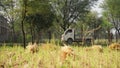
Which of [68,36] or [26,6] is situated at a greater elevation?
[26,6]

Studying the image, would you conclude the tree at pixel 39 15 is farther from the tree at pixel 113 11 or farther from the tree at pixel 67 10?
the tree at pixel 113 11

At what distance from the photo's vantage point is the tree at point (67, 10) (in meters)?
46.7

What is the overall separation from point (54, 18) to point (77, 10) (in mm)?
4282

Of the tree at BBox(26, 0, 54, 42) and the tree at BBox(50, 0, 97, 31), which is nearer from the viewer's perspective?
the tree at BBox(26, 0, 54, 42)

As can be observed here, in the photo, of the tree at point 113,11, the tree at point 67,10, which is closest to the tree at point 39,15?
the tree at point 67,10

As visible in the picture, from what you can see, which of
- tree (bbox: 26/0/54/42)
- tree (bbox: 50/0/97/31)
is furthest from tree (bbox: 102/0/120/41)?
tree (bbox: 26/0/54/42)

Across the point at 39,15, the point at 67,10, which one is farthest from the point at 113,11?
the point at 39,15

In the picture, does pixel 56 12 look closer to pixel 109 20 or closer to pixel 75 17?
pixel 75 17

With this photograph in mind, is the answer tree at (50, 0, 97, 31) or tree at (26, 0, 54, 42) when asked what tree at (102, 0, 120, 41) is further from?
tree at (26, 0, 54, 42)

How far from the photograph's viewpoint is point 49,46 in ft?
38.2

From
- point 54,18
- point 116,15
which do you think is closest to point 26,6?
point 54,18

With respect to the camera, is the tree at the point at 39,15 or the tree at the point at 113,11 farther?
the tree at the point at 113,11

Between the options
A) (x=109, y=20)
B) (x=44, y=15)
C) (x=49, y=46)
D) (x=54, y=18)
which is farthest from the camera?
(x=109, y=20)

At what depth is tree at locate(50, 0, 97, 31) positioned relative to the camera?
1838 inches
